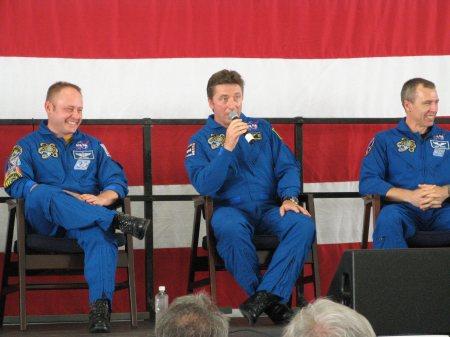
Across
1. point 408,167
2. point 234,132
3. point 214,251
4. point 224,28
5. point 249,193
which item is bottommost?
point 214,251

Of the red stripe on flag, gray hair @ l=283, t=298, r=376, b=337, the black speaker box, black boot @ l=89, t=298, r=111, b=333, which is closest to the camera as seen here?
gray hair @ l=283, t=298, r=376, b=337

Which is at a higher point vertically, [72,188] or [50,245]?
[72,188]

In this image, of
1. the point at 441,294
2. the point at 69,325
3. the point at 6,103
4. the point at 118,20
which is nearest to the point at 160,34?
the point at 118,20

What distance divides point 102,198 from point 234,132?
70 centimetres

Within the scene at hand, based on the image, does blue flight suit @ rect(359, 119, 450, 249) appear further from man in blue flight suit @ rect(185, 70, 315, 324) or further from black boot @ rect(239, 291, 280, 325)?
black boot @ rect(239, 291, 280, 325)

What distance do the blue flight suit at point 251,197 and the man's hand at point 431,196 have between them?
1.93ft

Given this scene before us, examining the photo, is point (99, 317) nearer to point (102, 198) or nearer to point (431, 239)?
point (102, 198)

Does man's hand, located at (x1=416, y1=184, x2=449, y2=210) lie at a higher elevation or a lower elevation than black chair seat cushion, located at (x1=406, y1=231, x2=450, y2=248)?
higher

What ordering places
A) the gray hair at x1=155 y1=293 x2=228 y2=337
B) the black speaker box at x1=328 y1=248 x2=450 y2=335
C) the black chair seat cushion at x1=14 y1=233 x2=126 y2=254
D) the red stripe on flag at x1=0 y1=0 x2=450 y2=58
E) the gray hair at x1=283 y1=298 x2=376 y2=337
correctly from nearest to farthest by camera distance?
the gray hair at x1=283 y1=298 x2=376 y2=337 → the gray hair at x1=155 y1=293 x2=228 y2=337 → the black speaker box at x1=328 y1=248 x2=450 y2=335 → the black chair seat cushion at x1=14 y1=233 x2=126 y2=254 → the red stripe on flag at x1=0 y1=0 x2=450 y2=58

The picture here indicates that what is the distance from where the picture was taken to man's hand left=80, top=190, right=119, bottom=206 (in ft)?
12.3

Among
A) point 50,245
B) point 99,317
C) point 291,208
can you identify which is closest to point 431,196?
point 291,208

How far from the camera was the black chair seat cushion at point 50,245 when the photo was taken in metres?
3.64

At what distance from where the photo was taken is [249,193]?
3.95 metres

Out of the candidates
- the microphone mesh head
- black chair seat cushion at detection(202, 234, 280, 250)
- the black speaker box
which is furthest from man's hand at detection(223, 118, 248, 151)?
the black speaker box
